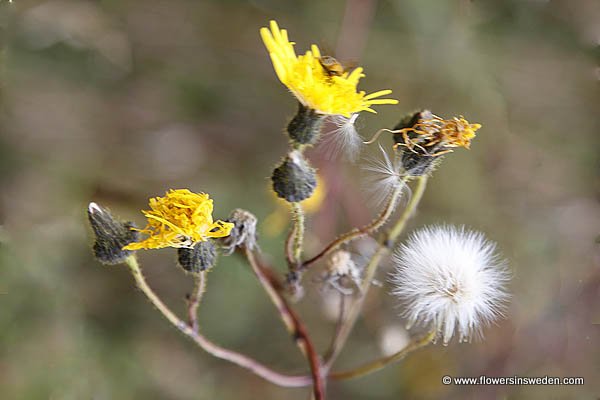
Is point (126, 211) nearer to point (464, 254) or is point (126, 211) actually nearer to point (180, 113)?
point (180, 113)

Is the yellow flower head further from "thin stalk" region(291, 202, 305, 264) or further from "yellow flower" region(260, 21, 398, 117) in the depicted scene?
"thin stalk" region(291, 202, 305, 264)

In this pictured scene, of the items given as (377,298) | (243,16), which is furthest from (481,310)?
(243,16)

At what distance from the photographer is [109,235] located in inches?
42.3

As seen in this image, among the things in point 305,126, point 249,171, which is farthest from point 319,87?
point 249,171

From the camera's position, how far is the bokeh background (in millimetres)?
1699

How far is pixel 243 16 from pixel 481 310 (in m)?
1.28

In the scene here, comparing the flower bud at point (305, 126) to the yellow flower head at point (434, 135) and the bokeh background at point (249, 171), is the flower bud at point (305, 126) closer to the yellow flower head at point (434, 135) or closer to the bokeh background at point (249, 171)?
the yellow flower head at point (434, 135)

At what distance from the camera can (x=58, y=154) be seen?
1842mm

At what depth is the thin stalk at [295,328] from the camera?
1202mm

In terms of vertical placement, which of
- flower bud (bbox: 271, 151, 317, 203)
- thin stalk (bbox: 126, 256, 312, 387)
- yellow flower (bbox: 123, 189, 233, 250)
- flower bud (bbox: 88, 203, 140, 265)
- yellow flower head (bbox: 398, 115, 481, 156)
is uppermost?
yellow flower head (bbox: 398, 115, 481, 156)

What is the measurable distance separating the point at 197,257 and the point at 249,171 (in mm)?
876

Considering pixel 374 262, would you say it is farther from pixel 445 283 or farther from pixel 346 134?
pixel 346 134

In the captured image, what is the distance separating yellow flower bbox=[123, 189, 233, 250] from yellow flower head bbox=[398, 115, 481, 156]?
361 millimetres

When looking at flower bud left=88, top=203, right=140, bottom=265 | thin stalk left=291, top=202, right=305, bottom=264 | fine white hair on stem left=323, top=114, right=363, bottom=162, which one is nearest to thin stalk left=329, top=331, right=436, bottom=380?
thin stalk left=291, top=202, right=305, bottom=264
